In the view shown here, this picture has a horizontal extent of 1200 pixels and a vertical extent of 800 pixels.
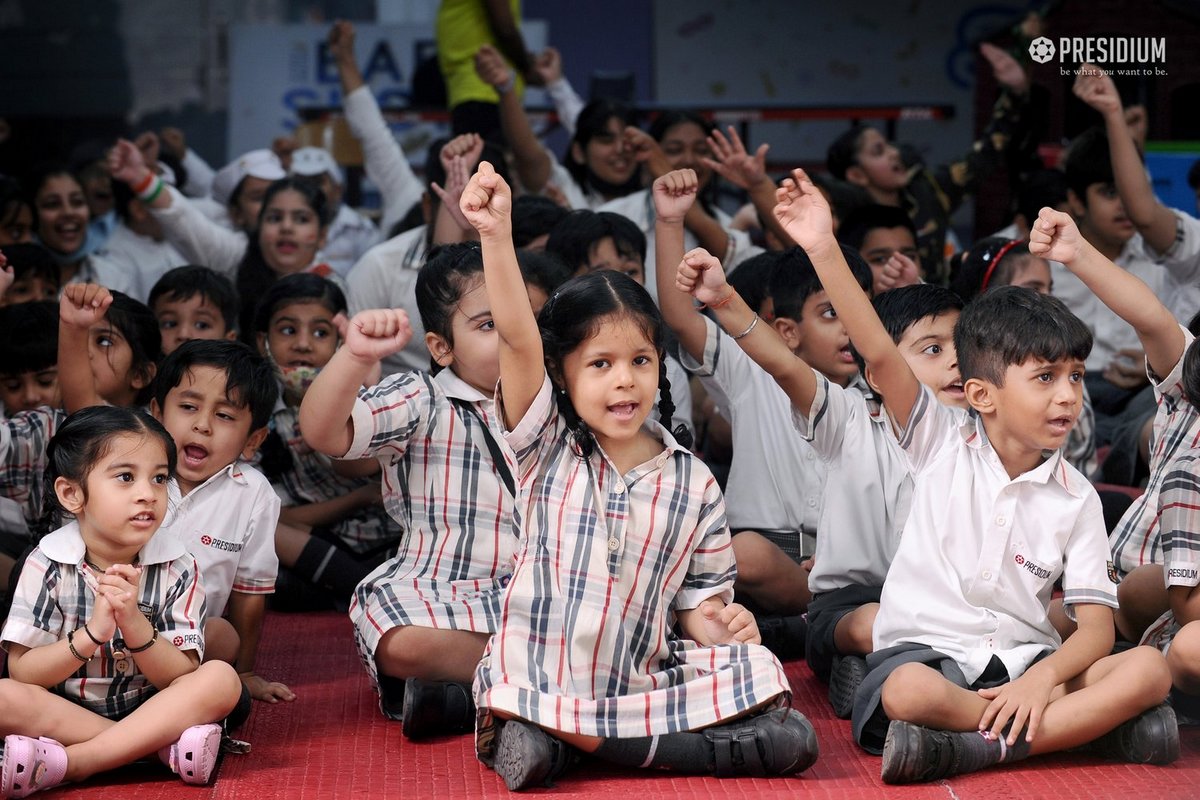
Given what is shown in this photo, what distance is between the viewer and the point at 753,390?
279 centimetres

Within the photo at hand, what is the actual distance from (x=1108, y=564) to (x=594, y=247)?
1.43 m

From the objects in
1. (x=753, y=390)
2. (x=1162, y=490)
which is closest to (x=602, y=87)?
(x=753, y=390)

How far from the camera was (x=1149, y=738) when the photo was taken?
6.73ft

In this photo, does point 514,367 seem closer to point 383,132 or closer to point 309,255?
point 309,255

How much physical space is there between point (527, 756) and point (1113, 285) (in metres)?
1.10

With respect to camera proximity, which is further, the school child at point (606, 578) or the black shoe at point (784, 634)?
the black shoe at point (784, 634)

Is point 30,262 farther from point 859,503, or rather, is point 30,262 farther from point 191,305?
point 859,503

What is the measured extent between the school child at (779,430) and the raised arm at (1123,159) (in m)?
1.04

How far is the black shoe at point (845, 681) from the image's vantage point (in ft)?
7.49

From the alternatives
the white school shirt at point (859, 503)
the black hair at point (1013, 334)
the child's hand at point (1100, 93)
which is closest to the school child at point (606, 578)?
the white school shirt at point (859, 503)

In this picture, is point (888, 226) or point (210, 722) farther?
point (888, 226)

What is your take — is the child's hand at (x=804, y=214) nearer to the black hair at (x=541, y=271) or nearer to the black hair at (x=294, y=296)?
the black hair at (x=541, y=271)

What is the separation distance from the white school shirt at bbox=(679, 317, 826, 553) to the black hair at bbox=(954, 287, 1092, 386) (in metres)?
0.60

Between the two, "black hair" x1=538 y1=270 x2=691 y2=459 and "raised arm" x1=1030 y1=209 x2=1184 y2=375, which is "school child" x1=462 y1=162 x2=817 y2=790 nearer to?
"black hair" x1=538 y1=270 x2=691 y2=459
